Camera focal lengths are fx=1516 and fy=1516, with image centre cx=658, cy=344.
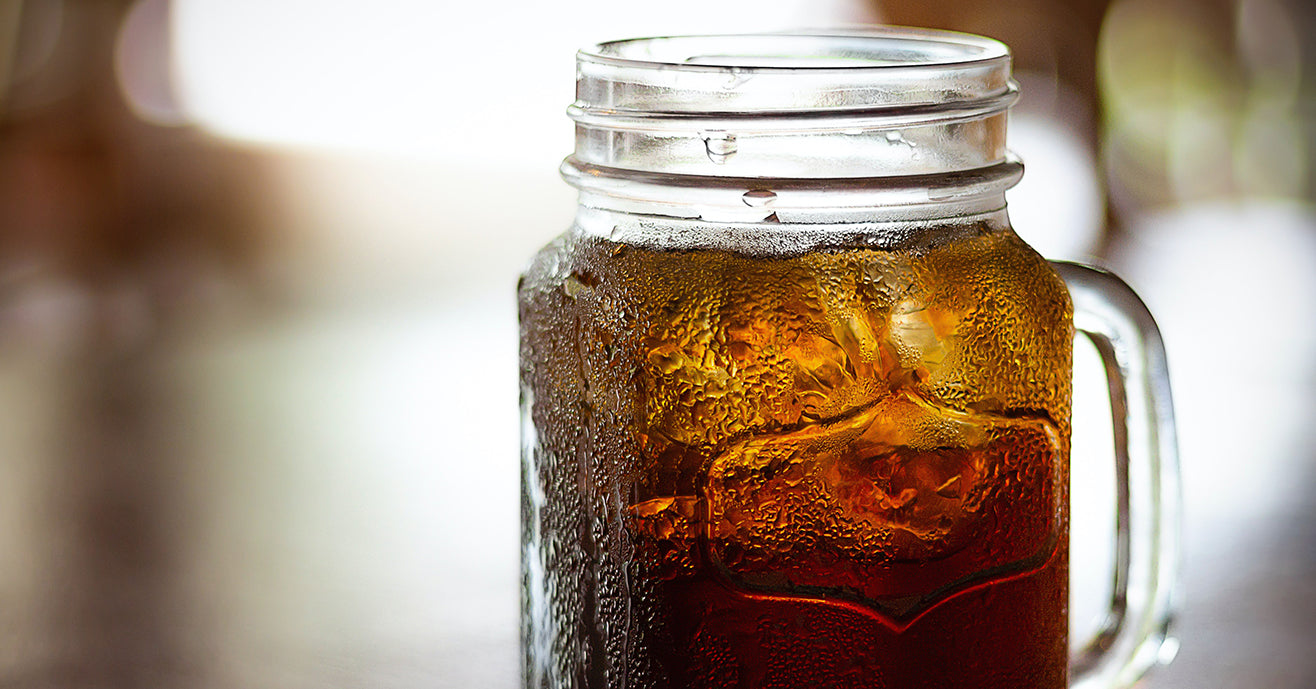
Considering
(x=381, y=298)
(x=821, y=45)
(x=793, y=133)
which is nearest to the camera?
(x=793, y=133)

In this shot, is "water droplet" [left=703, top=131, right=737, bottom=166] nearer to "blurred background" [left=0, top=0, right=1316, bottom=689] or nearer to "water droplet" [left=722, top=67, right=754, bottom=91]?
"water droplet" [left=722, top=67, right=754, bottom=91]

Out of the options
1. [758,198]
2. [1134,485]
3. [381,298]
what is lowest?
[381,298]

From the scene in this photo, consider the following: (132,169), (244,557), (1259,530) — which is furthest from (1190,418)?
(132,169)

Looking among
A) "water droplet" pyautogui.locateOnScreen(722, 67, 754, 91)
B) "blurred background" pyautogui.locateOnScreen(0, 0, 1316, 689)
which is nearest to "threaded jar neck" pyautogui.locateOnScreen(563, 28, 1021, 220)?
"water droplet" pyautogui.locateOnScreen(722, 67, 754, 91)

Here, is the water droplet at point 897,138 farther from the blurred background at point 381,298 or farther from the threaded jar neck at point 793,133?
the blurred background at point 381,298

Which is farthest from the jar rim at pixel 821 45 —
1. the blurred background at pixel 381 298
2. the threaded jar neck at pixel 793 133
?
the blurred background at pixel 381 298

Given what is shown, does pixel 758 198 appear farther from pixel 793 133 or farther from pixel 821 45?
pixel 821 45

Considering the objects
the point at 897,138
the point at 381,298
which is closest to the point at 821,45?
the point at 897,138
